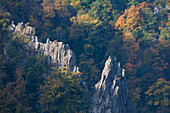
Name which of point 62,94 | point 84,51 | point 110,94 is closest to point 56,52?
point 62,94

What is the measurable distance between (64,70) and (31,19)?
31.9ft

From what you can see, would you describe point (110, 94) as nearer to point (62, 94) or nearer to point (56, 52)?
point (62, 94)

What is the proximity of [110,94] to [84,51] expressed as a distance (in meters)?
9.88

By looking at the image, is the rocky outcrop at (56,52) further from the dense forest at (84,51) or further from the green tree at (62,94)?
the green tree at (62,94)

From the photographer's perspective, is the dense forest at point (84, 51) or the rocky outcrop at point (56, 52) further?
the rocky outcrop at point (56, 52)

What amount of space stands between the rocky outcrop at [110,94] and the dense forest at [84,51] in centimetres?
111

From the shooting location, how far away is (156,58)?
45.7 m

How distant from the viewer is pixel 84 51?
149 feet

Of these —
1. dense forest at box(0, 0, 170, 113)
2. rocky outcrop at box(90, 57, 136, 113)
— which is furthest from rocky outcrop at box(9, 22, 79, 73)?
rocky outcrop at box(90, 57, 136, 113)

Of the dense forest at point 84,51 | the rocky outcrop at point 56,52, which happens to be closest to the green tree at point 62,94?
the dense forest at point 84,51

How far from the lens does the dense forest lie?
34969mm

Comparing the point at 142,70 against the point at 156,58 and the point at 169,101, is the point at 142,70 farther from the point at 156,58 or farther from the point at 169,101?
the point at 169,101

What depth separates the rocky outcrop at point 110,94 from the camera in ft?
119

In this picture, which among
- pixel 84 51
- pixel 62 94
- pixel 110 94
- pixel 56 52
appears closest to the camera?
pixel 62 94
